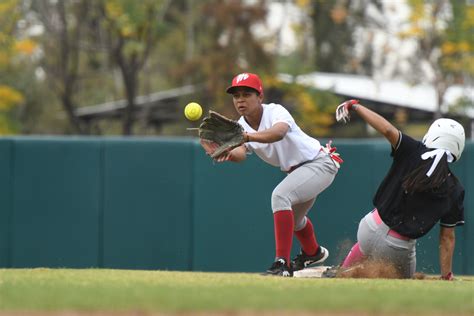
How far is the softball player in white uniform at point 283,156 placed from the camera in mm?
8055

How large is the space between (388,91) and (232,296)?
2755 centimetres

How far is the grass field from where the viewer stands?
550cm

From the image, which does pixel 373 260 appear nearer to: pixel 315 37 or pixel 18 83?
pixel 18 83

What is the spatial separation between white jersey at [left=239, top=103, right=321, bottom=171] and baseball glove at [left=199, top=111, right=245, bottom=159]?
321mm

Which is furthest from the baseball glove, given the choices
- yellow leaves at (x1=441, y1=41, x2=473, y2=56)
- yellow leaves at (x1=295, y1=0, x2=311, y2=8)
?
yellow leaves at (x1=295, y1=0, x2=311, y2=8)

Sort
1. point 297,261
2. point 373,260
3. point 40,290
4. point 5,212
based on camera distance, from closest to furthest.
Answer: point 40,290, point 373,260, point 297,261, point 5,212

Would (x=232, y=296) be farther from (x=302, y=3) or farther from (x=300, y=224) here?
(x=302, y=3)

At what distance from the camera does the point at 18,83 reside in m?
34.6

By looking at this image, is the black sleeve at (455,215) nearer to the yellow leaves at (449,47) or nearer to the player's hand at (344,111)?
the player's hand at (344,111)

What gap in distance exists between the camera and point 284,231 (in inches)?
317

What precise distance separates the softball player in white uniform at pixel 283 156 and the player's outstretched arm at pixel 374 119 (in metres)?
0.52

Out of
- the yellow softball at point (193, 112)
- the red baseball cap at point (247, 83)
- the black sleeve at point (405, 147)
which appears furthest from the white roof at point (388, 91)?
the black sleeve at point (405, 147)

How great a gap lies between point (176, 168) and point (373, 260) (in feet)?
14.8

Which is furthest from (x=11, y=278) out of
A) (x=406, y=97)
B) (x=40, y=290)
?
(x=406, y=97)
